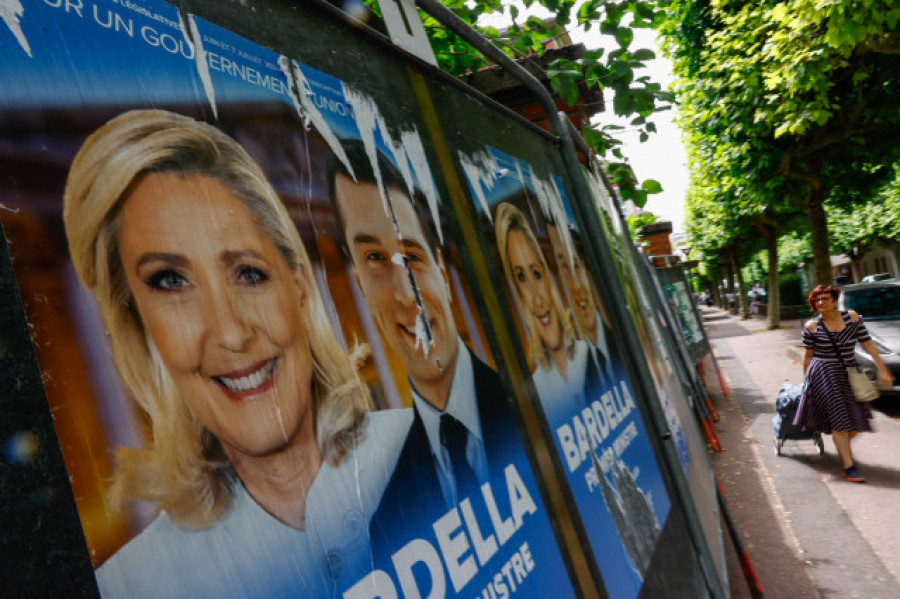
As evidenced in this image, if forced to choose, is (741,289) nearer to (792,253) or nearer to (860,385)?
(792,253)

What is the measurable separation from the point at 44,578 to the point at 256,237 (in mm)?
516

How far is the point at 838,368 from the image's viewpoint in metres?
5.86

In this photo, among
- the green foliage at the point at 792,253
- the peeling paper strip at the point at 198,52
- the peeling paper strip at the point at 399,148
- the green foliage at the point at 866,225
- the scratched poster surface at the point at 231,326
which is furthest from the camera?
the green foliage at the point at 792,253

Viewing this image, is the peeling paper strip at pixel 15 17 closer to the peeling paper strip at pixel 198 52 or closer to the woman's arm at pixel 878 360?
the peeling paper strip at pixel 198 52

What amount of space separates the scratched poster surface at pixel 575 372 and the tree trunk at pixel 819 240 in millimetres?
12862

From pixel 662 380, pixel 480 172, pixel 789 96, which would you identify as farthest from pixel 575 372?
pixel 789 96

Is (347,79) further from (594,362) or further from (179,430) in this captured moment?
(594,362)

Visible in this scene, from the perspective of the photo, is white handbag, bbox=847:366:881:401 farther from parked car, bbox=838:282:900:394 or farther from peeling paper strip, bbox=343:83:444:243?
peeling paper strip, bbox=343:83:444:243

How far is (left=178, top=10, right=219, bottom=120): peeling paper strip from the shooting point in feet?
3.17

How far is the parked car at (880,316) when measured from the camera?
27.2 feet

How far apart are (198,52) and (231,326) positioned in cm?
44

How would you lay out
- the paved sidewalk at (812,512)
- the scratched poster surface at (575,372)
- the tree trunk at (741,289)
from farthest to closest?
the tree trunk at (741,289) → the paved sidewalk at (812,512) → the scratched poster surface at (575,372)

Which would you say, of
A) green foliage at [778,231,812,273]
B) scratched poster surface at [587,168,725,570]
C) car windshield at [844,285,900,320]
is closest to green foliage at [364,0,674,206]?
scratched poster surface at [587,168,725,570]

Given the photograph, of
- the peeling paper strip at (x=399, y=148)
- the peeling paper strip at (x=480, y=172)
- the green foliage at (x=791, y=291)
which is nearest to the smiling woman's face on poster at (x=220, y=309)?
the peeling paper strip at (x=399, y=148)
